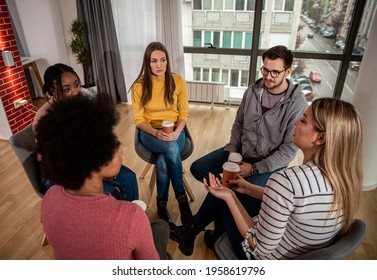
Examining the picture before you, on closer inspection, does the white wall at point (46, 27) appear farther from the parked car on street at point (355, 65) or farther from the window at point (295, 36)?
the parked car on street at point (355, 65)

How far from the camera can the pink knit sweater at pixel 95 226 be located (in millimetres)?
858

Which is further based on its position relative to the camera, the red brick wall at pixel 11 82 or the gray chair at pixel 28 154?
the red brick wall at pixel 11 82

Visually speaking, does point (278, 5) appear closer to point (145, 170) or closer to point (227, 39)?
point (227, 39)

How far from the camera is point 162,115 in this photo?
7.38 feet

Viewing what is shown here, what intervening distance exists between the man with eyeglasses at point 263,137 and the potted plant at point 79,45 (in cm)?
297

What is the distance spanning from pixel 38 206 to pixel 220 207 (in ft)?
5.29

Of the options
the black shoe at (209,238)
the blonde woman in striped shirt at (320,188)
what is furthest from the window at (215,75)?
the blonde woman in striped shirt at (320,188)

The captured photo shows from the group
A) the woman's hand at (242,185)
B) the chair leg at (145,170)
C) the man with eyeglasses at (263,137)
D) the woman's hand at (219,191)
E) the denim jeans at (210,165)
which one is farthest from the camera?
the chair leg at (145,170)

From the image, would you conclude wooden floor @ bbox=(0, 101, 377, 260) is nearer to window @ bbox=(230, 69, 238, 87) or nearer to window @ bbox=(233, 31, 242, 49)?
window @ bbox=(230, 69, 238, 87)

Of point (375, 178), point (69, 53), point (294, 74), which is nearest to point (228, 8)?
point (294, 74)

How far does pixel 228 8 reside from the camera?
3.92 m

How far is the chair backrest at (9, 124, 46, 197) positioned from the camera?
5.31 feet

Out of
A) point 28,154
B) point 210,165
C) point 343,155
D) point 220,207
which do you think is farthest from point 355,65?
point 28,154
